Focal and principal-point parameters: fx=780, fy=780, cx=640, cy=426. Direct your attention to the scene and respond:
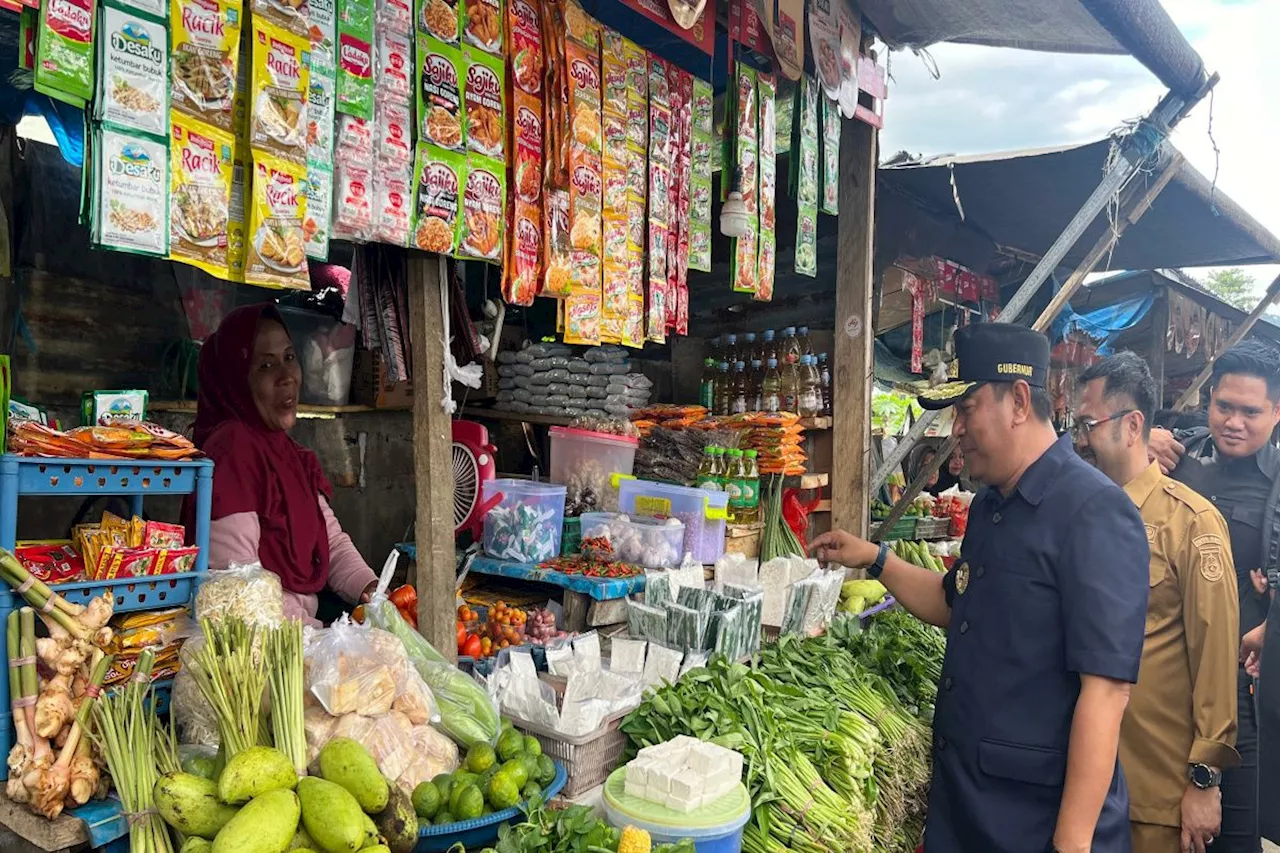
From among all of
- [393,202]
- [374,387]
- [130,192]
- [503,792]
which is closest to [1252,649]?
[503,792]

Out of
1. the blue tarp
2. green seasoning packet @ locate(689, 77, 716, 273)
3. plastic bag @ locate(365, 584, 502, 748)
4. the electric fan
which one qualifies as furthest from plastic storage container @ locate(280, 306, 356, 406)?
the blue tarp

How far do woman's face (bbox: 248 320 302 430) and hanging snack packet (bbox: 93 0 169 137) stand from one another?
1.57m

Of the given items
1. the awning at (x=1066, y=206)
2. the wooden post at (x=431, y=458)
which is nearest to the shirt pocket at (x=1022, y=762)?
the wooden post at (x=431, y=458)

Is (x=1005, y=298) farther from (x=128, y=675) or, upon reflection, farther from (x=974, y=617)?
(x=128, y=675)

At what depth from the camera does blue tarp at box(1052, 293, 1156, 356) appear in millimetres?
8484

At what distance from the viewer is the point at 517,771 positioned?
212cm

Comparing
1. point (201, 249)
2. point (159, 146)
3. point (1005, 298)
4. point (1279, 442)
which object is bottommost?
point (1279, 442)

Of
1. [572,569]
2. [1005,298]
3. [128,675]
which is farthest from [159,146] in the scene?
[1005,298]

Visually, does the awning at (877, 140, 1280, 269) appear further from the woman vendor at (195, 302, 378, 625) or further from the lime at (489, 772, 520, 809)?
the lime at (489, 772, 520, 809)

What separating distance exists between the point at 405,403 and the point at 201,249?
3.66 m

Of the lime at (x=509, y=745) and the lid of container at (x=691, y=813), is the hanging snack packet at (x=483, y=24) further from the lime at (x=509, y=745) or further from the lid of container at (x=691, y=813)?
the lid of container at (x=691, y=813)

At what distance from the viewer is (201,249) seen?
197 cm

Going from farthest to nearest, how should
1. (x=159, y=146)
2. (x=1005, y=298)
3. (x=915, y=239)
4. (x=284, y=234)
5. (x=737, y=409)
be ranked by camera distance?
1. (x=1005, y=298)
2. (x=915, y=239)
3. (x=737, y=409)
4. (x=284, y=234)
5. (x=159, y=146)

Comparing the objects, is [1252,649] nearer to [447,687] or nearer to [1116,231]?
[1116,231]
